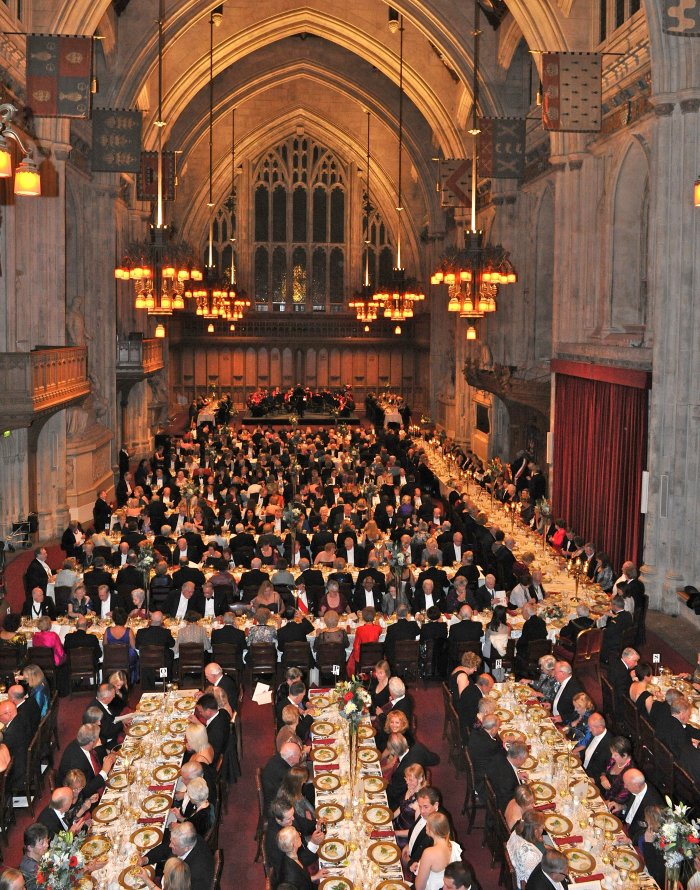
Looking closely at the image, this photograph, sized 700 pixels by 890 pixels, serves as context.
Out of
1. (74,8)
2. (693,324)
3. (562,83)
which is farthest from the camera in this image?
(74,8)

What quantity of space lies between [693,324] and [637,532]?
12.3ft

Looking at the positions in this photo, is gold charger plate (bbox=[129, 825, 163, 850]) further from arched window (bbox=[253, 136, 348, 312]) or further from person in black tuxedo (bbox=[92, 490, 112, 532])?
arched window (bbox=[253, 136, 348, 312])

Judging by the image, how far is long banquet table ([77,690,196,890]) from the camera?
701cm

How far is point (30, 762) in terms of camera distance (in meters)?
9.02

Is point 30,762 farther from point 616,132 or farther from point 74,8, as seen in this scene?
point 74,8

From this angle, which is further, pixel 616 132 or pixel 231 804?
pixel 616 132

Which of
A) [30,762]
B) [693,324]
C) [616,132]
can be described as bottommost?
[30,762]

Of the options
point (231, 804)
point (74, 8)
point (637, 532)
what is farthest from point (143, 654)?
point (74, 8)

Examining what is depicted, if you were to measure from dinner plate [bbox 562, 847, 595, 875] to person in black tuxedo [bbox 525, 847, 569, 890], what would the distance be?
266 mm

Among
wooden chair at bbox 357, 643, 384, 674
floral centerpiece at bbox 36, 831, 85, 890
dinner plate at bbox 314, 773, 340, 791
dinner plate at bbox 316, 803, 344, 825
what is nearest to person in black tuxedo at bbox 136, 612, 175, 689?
wooden chair at bbox 357, 643, 384, 674

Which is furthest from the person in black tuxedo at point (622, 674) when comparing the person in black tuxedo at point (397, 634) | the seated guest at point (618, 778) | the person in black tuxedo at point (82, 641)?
the person in black tuxedo at point (82, 641)

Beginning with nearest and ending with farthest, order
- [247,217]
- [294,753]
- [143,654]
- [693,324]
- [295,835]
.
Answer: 1. [295,835]
2. [294,753]
3. [143,654]
4. [693,324]
5. [247,217]

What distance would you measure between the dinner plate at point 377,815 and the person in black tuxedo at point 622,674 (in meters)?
3.60

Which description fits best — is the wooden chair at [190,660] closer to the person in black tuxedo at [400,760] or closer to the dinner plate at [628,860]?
the person in black tuxedo at [400,760]
